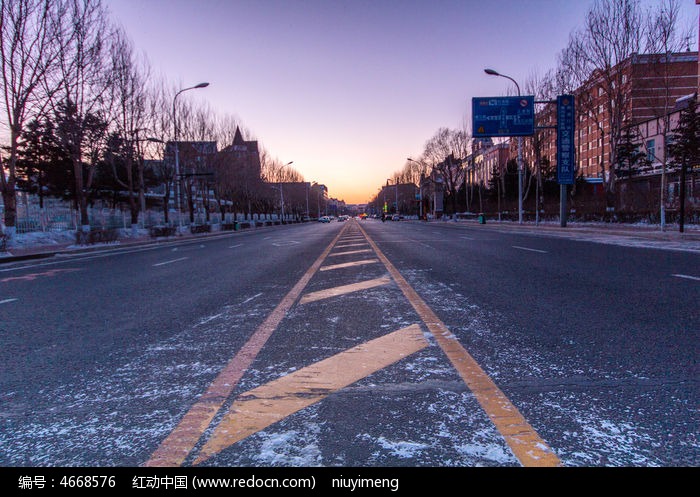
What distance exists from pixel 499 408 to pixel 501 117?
2810 centimetres

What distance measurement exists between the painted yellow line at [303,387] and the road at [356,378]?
2 centimetres

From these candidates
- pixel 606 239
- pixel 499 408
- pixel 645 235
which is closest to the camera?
pixel 499 408

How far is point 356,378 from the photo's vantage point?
3145mm

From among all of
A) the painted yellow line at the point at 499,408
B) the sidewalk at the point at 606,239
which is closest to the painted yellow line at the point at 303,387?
the painted yellow line at the point at 499,408

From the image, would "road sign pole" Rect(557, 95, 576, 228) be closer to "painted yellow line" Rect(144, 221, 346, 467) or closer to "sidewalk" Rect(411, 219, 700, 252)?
"sidewalk" Rect(411, 219, 700, 252)

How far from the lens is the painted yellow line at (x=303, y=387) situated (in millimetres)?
2391

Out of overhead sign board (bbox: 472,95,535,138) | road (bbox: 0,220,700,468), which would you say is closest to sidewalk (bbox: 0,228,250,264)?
road (bbox: 0,220,700,468)

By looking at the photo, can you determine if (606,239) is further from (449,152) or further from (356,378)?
(449,152)

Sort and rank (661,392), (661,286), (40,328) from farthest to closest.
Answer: (661,286), (40,328), (661,392)

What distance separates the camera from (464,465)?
2.05m

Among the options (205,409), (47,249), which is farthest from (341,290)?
(47,249)
